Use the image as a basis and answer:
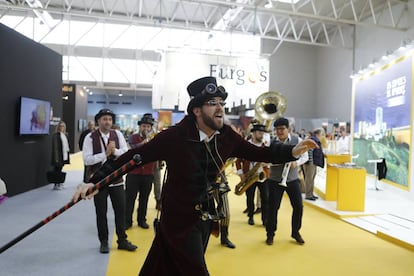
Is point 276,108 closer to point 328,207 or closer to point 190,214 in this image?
point 328,207

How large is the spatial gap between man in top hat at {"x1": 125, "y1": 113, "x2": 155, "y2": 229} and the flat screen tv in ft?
11.1

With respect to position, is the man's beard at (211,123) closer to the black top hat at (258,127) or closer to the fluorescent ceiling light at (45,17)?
the black top hat at (258,127)

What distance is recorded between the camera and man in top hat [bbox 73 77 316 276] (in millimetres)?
2059

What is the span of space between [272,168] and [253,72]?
17.8ft

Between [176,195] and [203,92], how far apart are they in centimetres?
66

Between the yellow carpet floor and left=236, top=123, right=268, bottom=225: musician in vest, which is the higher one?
left=236, top=123, right=268, bottom=225: musician in vest

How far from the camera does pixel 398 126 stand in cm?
932

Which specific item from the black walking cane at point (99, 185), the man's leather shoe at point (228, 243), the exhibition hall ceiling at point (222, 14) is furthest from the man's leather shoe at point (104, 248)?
the exhibition hall ceiling at point (222, 14)

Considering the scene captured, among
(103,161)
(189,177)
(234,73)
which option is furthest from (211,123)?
(234,73)

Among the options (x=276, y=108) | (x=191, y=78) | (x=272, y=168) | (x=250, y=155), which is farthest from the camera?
(x=191, y=78)

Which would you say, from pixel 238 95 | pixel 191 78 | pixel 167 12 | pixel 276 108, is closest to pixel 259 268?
pixel 276 108

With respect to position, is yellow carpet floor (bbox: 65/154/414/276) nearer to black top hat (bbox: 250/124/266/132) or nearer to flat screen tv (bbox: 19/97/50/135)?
black top hat (bbox: 250/124/266/132)

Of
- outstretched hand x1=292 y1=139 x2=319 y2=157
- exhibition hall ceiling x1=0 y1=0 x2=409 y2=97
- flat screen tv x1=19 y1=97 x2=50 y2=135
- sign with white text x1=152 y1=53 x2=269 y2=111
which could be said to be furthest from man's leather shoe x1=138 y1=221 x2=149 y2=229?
exhibition hall ceiling x1=0 y1=0 x2=409 y2=97

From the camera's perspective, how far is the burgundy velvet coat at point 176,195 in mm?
2051
